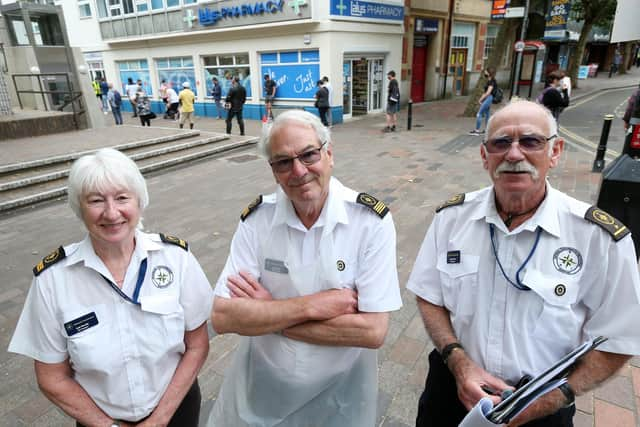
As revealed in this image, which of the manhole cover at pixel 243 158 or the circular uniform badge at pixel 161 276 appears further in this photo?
the manhole cover at pixel 243 158

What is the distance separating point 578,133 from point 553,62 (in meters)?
24.2

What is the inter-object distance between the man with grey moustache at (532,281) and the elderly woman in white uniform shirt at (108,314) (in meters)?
1.23

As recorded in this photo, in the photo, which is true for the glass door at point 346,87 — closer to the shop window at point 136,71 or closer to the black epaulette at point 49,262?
the shop window at point 136,71

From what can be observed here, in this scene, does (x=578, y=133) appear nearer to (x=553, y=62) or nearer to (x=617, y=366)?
(x=617, y=366)

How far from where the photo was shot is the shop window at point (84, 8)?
20.4m

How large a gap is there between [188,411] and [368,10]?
15.8 meters

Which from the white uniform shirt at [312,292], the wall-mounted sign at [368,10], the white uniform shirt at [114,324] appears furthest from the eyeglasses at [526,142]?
the wall-mounted sign at [368,10]

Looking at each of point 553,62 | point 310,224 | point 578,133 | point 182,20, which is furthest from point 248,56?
point 553,62

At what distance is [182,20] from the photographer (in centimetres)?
1678

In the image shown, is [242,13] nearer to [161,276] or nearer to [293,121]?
[293,121]

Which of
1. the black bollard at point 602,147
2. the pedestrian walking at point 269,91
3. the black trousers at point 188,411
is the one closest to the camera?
the black trousers at point 188,411

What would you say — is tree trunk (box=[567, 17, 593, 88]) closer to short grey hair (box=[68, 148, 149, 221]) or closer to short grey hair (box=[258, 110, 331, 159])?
short grey hair (box=[258, 110, 331, 159])

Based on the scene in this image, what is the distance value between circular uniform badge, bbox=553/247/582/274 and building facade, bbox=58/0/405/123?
13498mm

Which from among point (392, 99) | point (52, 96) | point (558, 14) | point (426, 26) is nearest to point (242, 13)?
point (392, 99)
